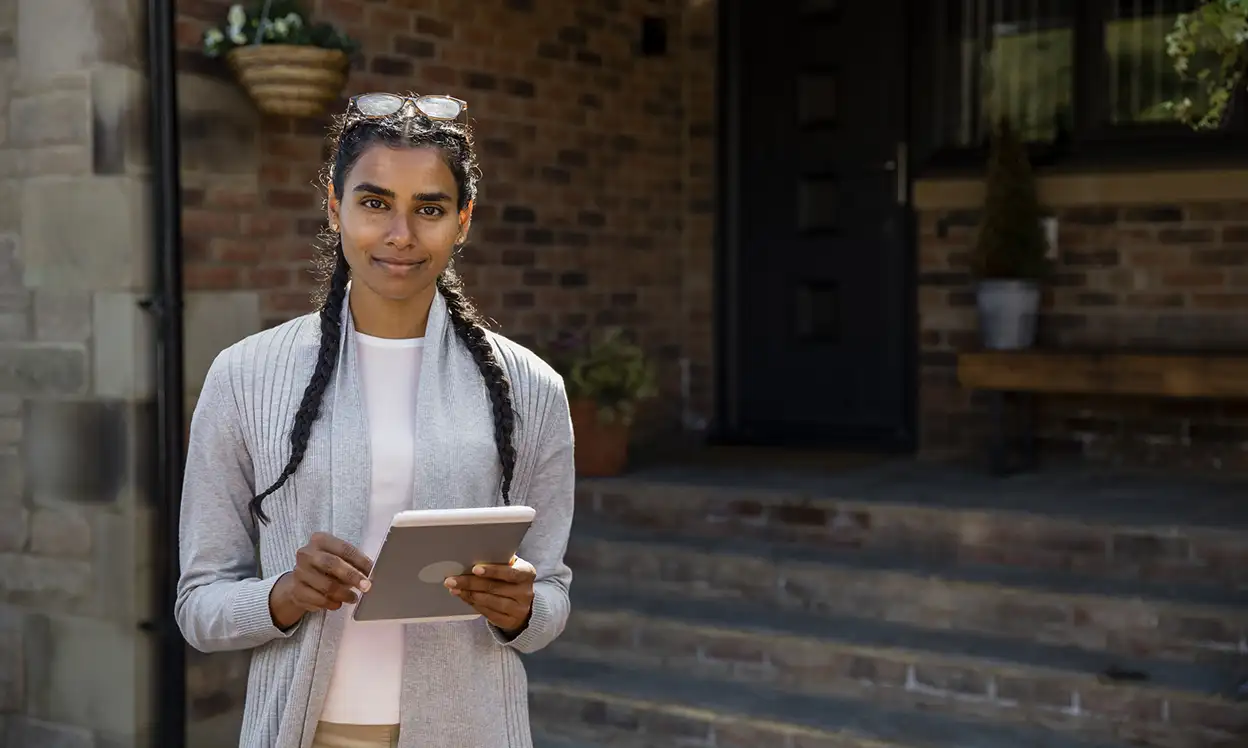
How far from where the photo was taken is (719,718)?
4.31 m

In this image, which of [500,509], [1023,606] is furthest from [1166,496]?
[500,509]

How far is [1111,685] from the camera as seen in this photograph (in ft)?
13.4

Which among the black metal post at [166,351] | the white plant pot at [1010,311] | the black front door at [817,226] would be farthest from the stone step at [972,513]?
the black metal post at [166,351]

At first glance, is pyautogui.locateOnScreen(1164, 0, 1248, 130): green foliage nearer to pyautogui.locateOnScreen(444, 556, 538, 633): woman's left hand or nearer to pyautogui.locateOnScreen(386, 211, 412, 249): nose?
pyautogui.locateOnScreen(386, 211, 412, 249): nose

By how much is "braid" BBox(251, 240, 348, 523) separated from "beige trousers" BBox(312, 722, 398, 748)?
10.8 inches

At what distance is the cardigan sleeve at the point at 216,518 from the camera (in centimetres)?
185

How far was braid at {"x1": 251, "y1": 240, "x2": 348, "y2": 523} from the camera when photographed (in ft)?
6.06

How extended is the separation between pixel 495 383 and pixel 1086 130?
4.67m

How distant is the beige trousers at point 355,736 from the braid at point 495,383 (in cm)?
33

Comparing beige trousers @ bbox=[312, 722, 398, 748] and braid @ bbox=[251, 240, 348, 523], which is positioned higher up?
braid @ bbox=[251, 240, 348, 523]

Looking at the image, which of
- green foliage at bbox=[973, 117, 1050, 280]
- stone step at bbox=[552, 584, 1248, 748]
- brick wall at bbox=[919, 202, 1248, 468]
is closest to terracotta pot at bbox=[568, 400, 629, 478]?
stone step at bbox=[552, 584, 1248, 748]

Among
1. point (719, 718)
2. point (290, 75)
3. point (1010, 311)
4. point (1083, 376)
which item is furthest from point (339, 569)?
point (1010, 311)

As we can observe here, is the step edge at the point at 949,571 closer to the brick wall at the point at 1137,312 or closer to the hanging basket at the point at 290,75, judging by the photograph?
the brick wall at the point at 1137,312

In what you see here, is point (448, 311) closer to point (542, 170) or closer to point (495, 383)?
point (495, 383)
